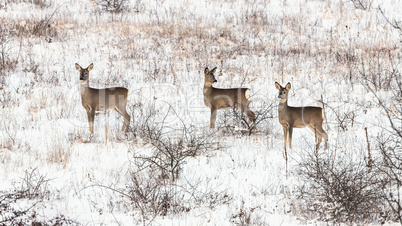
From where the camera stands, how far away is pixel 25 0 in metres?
18.8

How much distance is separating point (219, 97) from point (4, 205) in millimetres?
5461

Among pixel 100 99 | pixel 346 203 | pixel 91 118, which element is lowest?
pixel 346 203

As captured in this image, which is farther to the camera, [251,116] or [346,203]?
[251,116]

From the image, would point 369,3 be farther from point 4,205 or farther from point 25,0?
point 4,205

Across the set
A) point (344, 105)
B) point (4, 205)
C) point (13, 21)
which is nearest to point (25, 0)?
point (13, 21)

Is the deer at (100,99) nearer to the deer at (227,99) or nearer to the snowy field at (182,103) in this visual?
the snowy field at (182,103)

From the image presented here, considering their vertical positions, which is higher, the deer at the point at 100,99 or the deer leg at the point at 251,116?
the deer at the point at 100,99

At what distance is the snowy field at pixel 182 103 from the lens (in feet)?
19.2

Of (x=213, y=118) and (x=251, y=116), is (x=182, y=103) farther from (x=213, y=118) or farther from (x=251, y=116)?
(x=251, y=116)

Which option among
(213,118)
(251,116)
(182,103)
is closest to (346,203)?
(251,116)

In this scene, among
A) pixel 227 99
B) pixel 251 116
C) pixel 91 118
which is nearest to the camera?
pixel 91 118

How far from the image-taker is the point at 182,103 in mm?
11422

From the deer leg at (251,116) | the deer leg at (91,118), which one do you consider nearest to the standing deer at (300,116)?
the deer leg at (251,116)

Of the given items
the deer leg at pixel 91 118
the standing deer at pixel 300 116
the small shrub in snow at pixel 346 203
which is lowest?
the small shrub in snow at pixel 346 203
